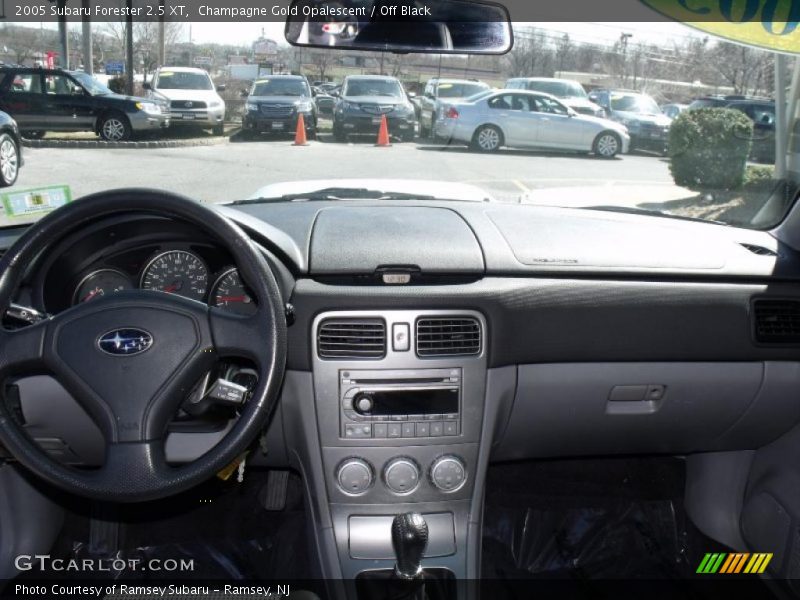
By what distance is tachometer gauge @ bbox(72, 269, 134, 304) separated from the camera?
2516mm

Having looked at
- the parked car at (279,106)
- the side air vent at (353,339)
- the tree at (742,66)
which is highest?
the tree at (742,66)

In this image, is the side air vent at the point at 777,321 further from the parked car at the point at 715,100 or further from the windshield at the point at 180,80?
the windshield at the point at 180,80

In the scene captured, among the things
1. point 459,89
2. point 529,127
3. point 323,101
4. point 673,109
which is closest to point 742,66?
point 673,109

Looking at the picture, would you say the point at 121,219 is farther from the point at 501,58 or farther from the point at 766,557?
the point at 766,557

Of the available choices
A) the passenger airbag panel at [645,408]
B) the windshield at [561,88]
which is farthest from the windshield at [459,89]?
the passenger airbag panel at [645,408]

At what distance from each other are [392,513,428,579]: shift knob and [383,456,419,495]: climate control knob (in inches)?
5.3

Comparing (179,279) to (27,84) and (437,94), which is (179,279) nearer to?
(27,84)

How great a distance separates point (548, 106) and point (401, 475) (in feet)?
5.72

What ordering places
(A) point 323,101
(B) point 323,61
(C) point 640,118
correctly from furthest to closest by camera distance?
1. (C) point 640,118
2. (A) point 323,101
3. (B) point 323,61

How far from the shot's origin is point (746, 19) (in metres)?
2.62

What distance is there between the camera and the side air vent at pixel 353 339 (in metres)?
2.56

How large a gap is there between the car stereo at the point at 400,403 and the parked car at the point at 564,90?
4.47ft

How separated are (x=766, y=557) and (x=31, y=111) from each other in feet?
10.9

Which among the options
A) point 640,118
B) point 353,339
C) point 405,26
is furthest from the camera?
point 640,118
